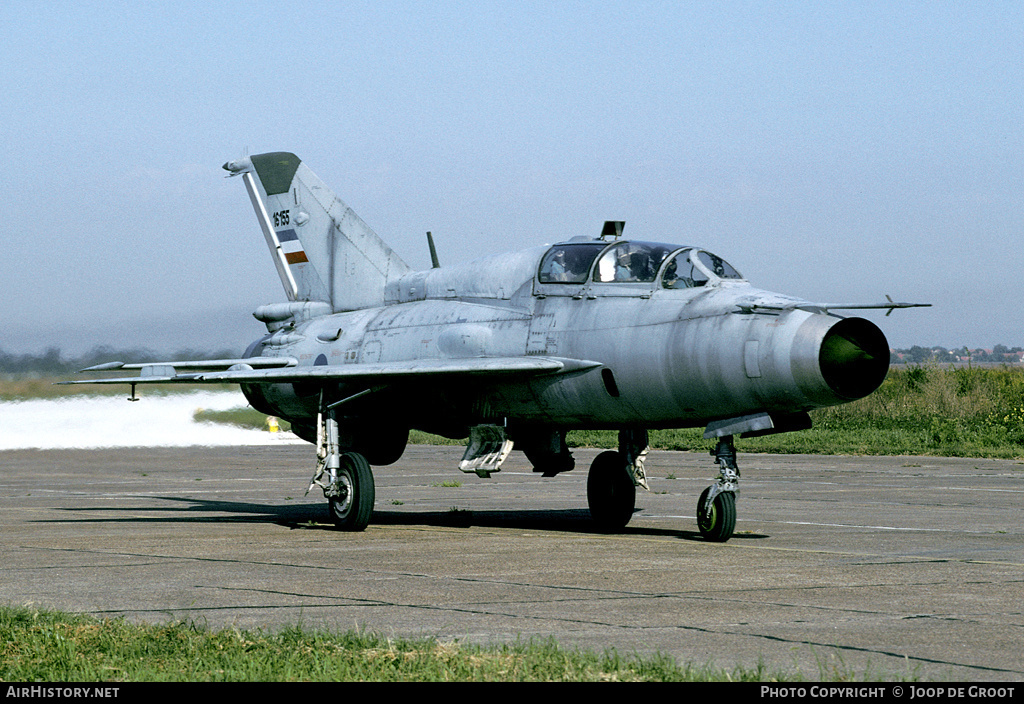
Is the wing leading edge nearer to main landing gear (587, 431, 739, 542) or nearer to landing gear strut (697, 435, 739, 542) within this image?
landing gear strut (697, 435, 739, 542)

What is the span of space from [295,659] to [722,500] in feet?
24.5

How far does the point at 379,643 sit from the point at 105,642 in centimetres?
152

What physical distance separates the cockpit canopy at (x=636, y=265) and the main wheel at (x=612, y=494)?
2535 millimetres

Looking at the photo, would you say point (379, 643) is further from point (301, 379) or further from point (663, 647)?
point (301, 379)

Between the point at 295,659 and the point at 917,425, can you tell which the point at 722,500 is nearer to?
the point at 295,659

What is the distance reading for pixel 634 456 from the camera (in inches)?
614

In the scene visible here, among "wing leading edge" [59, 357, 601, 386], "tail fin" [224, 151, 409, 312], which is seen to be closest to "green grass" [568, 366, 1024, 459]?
"tail fin" [224, 151, 409, 312]

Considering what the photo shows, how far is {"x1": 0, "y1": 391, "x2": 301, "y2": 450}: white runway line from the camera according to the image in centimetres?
3244

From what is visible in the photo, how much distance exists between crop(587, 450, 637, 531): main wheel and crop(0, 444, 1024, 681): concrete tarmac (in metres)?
0.31

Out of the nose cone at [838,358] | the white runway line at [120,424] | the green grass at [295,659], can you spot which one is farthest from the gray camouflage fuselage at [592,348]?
the white runway line at [120,424]

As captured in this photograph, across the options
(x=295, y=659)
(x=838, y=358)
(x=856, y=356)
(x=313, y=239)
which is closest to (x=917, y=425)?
(x=313, y=239)

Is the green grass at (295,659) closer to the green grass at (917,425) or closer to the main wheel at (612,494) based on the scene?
the main wheel at (612,494)

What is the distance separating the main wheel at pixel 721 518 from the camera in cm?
1334
